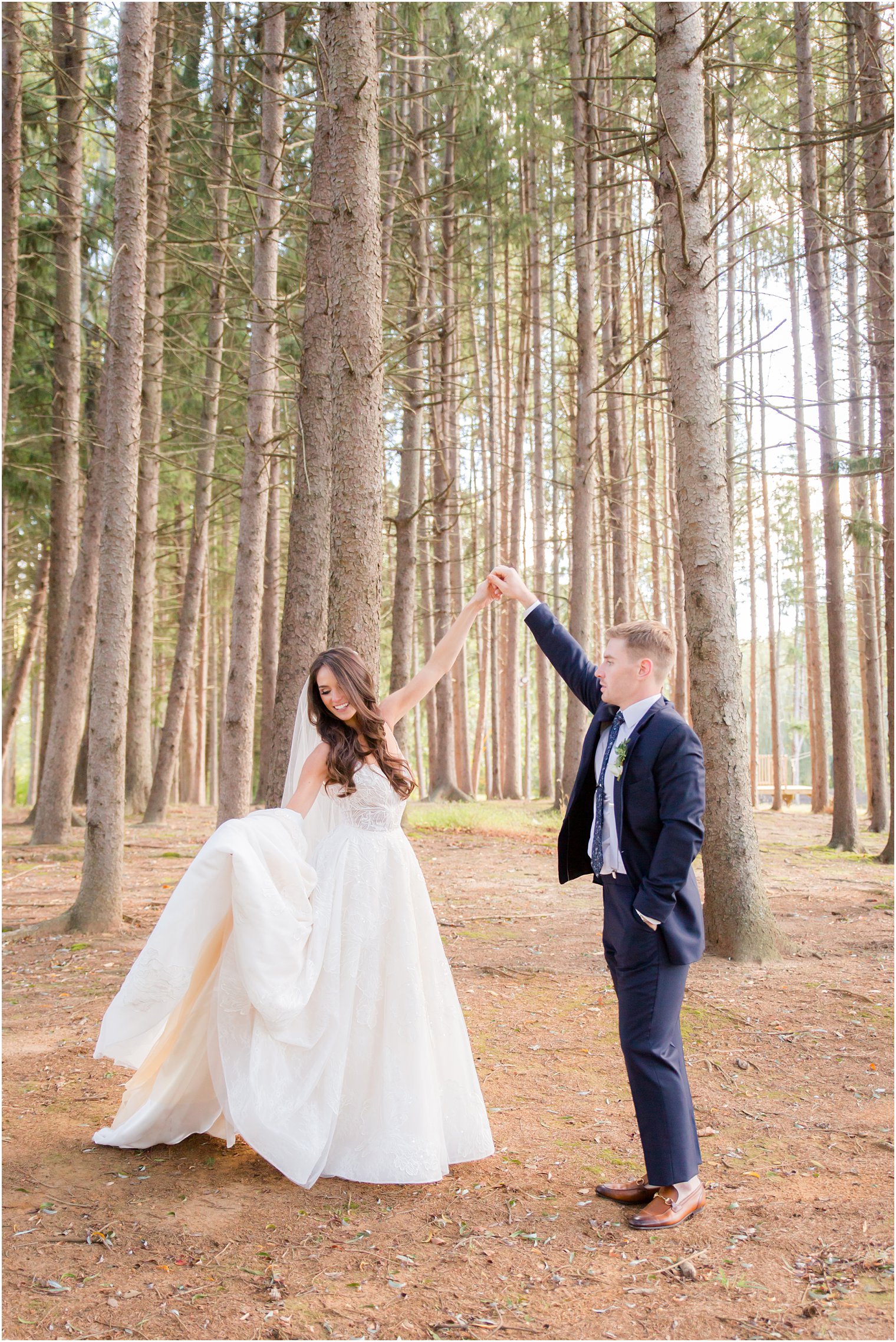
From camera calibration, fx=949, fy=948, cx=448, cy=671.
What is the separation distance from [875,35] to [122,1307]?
1156cm

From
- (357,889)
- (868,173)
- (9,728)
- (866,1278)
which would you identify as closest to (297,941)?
(357,889)

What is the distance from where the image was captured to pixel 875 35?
9.27 metres

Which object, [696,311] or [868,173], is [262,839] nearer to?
[696,311]

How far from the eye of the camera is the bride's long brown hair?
157 inches

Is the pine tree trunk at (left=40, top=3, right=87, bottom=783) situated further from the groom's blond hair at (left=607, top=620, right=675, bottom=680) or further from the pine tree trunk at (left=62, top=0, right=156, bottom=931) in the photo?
the groom's blond hair at (left=607, top=620, right=675, bottom=680)

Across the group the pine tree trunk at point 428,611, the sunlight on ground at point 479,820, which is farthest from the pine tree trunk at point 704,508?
the pine tree trunk at point 428,611

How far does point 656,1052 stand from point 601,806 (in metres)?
0.84

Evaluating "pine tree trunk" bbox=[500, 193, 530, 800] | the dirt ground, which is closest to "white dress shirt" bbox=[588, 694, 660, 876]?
the dirt ground

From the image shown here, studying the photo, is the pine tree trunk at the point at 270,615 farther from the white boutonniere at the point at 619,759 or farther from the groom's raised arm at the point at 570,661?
the white boutonniere at the point at 619,759

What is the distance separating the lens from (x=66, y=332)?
13008 millimetres

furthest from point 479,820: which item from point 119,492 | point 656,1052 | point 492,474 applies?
point 656,1052

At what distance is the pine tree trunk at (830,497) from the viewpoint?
1078 cm

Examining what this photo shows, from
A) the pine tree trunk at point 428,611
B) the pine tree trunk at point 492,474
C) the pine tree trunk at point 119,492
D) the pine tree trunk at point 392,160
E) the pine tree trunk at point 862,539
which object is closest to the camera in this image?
the pine tree trunk at point 119,492

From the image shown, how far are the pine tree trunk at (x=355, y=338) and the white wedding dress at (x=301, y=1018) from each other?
1.45 metres
